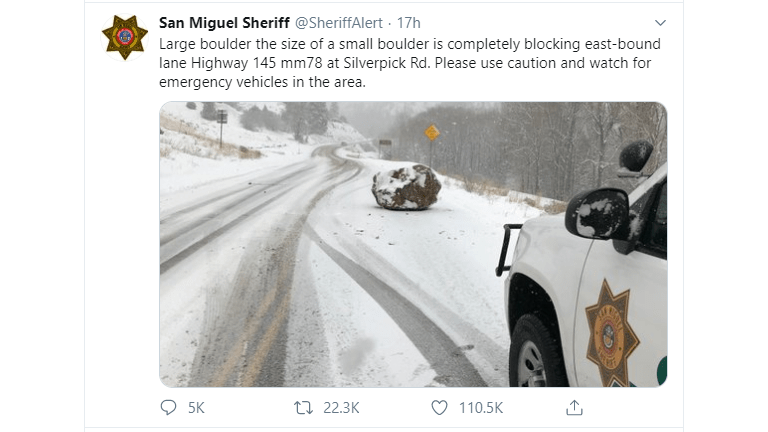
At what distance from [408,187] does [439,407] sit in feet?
7.64

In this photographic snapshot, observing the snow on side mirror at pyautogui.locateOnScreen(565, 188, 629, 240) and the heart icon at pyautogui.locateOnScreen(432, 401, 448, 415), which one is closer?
the snow on side mirror at pyautogui.locateOnScreen(565, 188, 629, 240)

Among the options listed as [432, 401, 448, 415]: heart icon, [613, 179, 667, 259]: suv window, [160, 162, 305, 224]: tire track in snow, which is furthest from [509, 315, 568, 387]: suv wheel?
[160, 162, 305, 224]: tire track in snow

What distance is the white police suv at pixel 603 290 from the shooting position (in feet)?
7.57

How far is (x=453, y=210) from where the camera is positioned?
14.8 feet

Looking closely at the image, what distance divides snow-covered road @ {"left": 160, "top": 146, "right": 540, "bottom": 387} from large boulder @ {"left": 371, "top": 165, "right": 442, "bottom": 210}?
0.13 meters

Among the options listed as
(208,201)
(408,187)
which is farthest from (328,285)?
(408,187)

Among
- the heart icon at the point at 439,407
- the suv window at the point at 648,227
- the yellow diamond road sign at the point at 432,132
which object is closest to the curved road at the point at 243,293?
the heart icon at the point at 439,407

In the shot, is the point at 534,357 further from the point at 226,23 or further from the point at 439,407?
the point at 226,23

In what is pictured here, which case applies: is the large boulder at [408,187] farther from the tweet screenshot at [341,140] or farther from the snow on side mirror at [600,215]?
the snow on side mirror at [600,215]

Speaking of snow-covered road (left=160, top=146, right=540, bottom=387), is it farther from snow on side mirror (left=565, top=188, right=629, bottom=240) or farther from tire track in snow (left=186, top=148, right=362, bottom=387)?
snow on side mirror (left=565, top=188, right=629, bottom=240)

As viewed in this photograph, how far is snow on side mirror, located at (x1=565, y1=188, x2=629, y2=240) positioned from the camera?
2.35 metres

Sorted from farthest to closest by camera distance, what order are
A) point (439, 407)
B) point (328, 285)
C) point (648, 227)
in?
1. point (328, 285)
2. point (439, 407)
3. point (648, 227)

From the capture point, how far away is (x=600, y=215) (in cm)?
236
